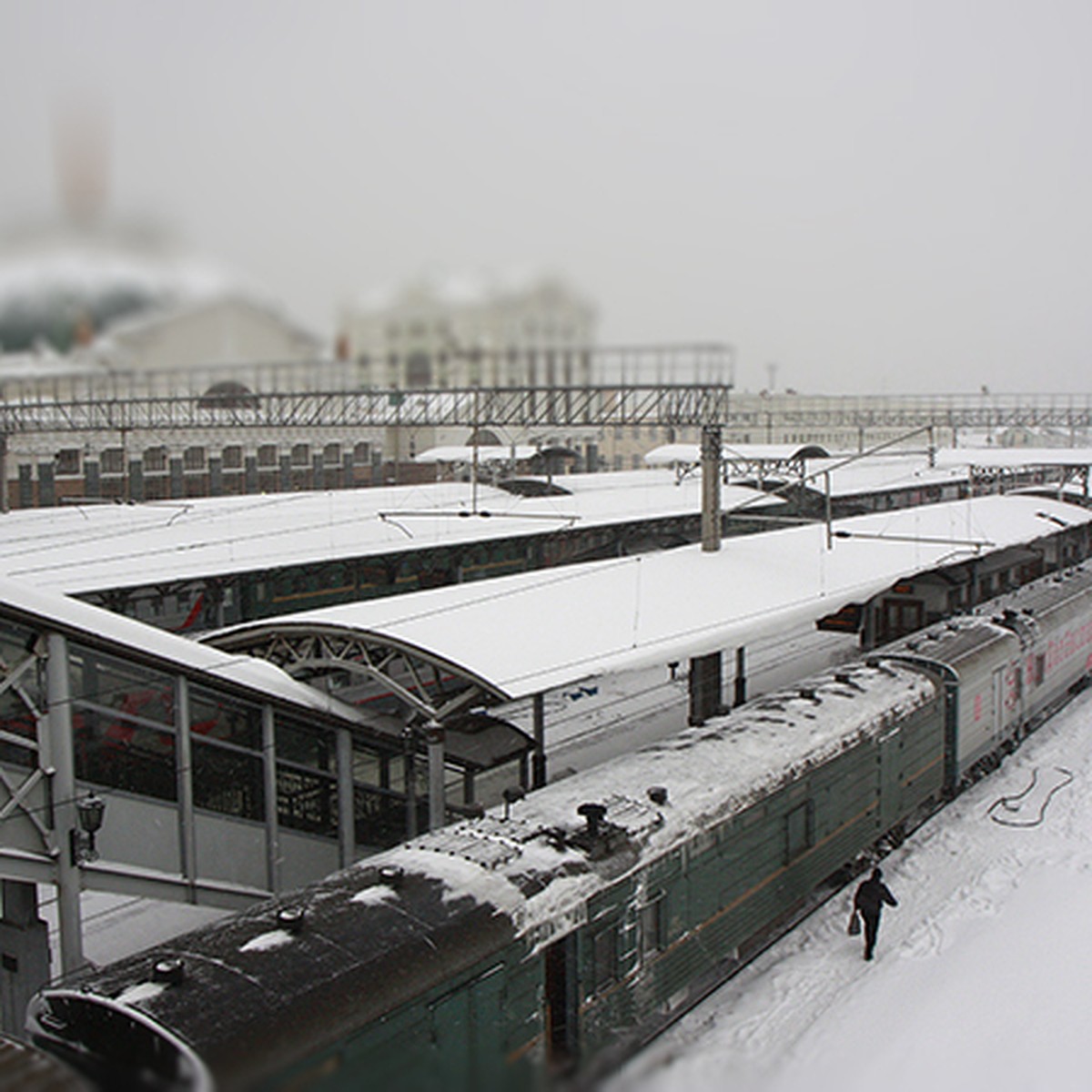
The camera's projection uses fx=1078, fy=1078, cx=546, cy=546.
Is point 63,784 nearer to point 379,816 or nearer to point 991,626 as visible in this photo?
point 379,816

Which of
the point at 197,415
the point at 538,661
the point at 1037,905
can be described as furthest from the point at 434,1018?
the point at 197,415

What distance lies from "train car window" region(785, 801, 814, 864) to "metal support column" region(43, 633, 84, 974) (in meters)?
6.56

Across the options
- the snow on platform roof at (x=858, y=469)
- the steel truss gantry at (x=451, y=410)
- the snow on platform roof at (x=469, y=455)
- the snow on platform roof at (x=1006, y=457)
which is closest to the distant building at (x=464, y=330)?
the steel truss gantry at (x=451, y=410)

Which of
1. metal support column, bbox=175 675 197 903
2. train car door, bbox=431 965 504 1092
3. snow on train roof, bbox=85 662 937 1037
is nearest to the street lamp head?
metal support column, bbox=175 675 197 903

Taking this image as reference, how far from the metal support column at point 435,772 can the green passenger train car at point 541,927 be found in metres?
1.82

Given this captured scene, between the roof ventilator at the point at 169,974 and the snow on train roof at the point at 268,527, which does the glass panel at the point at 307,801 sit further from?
the snow on train roof at the point at 268,527

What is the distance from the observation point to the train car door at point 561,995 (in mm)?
7934

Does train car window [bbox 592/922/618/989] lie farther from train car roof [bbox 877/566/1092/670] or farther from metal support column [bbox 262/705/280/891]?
train car roof [bbox 877/566/1092/670]

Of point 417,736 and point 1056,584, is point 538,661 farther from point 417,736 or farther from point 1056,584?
point 1056,584

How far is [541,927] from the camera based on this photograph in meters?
7.55

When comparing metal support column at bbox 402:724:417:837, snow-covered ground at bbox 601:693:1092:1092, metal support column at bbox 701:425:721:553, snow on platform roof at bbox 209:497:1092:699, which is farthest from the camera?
metal support column at bbox 701:425:721:553

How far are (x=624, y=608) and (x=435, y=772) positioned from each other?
4.95m

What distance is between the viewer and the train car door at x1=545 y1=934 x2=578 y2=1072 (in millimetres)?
7934

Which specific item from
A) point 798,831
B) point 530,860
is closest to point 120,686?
point 530,860
